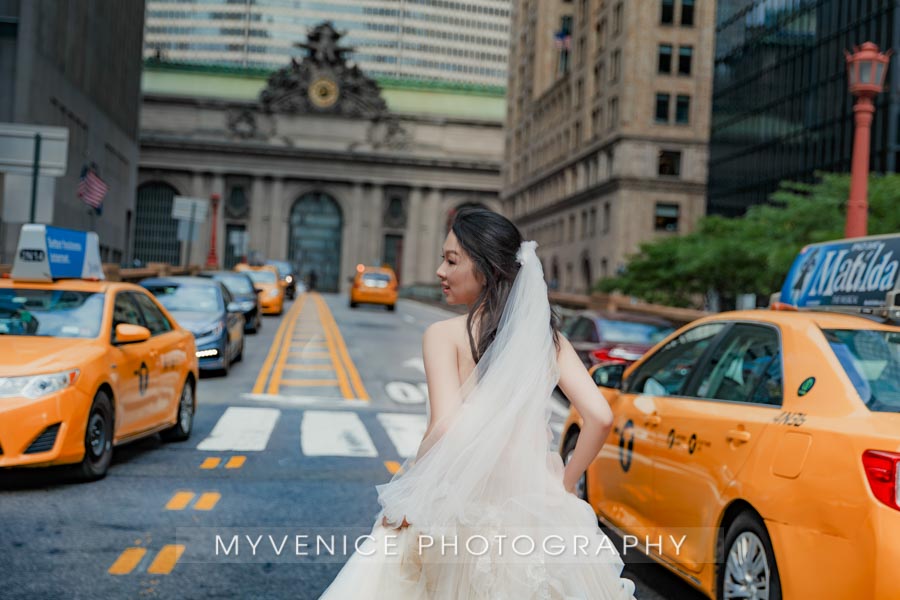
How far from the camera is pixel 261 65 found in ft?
567

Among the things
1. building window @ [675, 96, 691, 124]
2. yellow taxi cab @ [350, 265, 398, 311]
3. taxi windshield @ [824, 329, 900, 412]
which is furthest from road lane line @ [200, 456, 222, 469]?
building window @ [675, 96, 691, 124]

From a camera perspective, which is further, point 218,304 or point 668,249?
point 668,249

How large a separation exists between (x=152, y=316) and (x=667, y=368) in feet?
18.8

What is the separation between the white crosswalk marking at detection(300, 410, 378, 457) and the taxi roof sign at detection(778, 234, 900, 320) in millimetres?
5032

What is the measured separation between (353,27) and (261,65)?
15213 millimetres

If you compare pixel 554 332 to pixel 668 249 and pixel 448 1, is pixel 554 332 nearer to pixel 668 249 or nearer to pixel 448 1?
pixel 668 249

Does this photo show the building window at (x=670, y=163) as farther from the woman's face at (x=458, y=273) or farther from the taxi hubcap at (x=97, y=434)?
the woman's face at (x=458, y=273)

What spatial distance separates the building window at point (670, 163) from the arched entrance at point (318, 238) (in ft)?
171

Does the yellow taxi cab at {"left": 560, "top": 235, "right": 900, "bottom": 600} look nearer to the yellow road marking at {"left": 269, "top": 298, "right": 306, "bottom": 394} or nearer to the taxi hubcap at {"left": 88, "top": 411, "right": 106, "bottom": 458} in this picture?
the taxi hubcap at {"left": 88, "top": 411, "right": 106, "bottom": 458}

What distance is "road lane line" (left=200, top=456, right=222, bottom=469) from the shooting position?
10031 millimetres

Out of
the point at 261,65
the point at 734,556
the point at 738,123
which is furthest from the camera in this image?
the point at 261,65

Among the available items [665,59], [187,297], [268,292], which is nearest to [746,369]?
[187,297]

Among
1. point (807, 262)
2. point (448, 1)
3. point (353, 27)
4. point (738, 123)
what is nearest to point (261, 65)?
point (353, 27)

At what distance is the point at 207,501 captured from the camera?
27.5ft
